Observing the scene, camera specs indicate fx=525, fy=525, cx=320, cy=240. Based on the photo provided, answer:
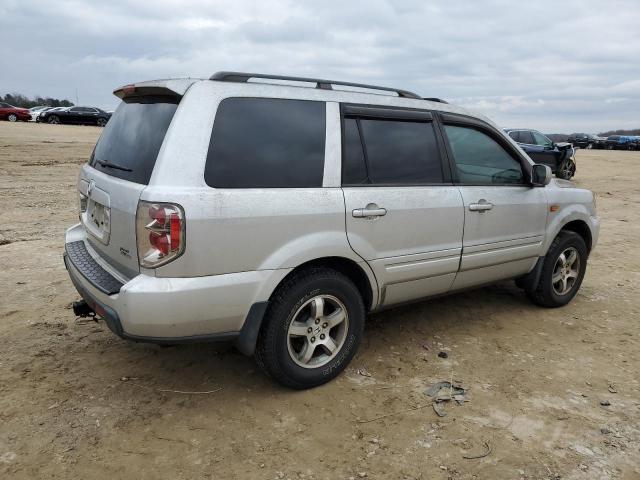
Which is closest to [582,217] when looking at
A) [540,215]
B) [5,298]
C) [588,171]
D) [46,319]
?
[540,215]

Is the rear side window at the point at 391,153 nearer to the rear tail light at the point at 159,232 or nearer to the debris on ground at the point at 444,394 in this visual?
the rear tail light at the point at 159,232

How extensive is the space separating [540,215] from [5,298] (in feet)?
15.5

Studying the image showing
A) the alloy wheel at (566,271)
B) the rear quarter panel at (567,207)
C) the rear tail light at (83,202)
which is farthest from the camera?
the alloy wheel at (566,271)

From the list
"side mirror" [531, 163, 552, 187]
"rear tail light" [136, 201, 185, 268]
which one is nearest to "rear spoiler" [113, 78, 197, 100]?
"rear tail light" [136, 201, 185, 268]

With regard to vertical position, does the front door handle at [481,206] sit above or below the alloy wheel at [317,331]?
above

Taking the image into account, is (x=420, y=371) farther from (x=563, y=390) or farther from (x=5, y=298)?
(x=5, y=298)

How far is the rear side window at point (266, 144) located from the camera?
2.79m

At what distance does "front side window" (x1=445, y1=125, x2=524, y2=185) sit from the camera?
391 centimetres

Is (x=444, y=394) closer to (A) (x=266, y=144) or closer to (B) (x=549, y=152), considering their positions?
(A) (x=266, y=144)

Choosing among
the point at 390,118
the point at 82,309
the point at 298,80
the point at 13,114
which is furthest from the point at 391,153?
the point at 13,114

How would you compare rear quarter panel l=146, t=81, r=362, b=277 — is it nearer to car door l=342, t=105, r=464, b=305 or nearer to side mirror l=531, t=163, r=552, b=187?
car door l=342, t=105, r=464, b=305

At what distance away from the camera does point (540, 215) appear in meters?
4.41

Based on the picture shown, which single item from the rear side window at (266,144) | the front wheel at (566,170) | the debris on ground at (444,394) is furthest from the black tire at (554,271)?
the front wheel at (566,170)

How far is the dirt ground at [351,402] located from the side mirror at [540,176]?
119 centimetres
